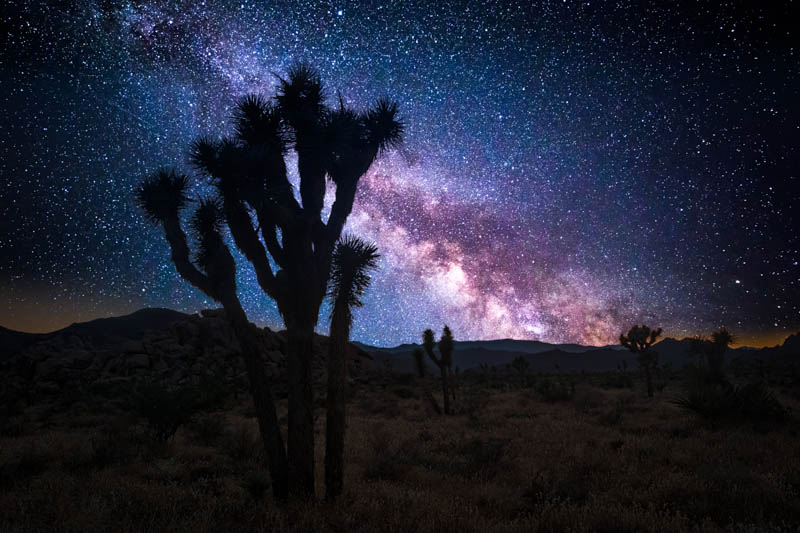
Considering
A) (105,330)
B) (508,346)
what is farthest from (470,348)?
(105,330)

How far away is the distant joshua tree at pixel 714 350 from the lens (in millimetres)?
18391

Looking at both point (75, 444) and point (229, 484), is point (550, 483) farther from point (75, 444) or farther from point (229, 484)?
point (75, 444)

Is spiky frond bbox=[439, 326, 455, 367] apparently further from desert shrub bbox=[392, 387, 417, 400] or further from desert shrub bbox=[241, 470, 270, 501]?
desert shrub bbox=[241, 470, 270, 501]

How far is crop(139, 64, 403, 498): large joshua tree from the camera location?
6434mm

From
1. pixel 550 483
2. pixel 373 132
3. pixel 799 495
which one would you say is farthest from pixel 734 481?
pixel 373 132

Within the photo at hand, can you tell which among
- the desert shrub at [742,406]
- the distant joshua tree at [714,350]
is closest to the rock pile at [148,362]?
the desert shrub at [742,406]

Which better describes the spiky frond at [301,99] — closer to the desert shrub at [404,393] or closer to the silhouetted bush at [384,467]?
the silhouetted bush at [384,467]

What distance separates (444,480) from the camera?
7.73 m

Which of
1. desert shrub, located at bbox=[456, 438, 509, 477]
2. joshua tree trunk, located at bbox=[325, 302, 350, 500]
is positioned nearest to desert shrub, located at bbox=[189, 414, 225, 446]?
joshua tree trunk, located at bbox=[325, 302, 350, 500]

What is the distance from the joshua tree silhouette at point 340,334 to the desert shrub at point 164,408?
280 inches

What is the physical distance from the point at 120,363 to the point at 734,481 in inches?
1359

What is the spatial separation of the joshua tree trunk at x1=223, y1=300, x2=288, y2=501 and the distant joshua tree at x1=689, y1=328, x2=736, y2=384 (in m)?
19.2

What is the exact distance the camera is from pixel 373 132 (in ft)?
26.8

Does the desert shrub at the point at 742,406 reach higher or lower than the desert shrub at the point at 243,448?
higher
